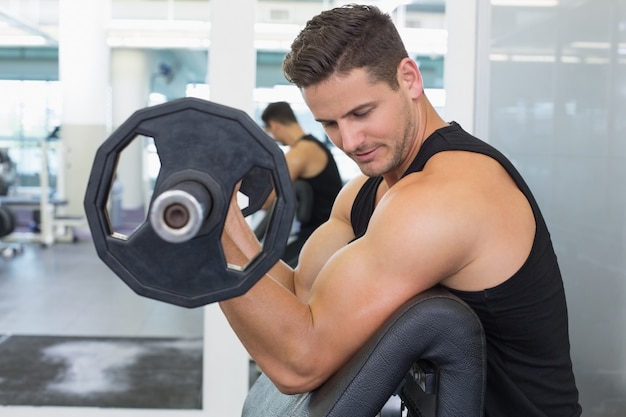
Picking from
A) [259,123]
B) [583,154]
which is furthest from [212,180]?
[259,123]

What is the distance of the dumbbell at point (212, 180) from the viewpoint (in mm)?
723

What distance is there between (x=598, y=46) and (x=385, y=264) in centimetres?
86

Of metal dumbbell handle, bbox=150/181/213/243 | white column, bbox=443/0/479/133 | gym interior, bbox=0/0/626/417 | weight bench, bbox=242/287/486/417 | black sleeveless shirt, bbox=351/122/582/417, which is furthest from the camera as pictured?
white column, bbox=443/0/479/133

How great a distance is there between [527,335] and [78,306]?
4.03 m

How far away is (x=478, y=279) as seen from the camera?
37.2 inches

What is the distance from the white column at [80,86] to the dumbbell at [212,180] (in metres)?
6.23

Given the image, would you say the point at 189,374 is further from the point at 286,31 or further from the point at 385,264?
the point at 286,31

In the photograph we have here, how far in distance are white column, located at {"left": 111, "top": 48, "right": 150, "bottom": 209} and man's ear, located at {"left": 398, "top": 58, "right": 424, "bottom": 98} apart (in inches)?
287

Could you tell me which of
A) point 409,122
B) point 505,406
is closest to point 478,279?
point 505,406

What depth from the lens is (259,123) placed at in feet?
7.41

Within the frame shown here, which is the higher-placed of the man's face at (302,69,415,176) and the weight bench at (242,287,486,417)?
the man's face at (302,69,415,176)

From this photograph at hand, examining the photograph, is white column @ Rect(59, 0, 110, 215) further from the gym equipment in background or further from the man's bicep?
the gym equipment in background

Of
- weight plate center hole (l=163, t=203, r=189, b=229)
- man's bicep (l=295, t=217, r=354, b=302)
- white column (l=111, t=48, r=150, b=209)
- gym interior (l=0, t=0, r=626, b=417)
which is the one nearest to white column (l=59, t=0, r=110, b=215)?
gym interior (l=0, t=0, r=626, b=417)

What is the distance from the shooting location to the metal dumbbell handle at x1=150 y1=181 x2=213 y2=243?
0.64 m
